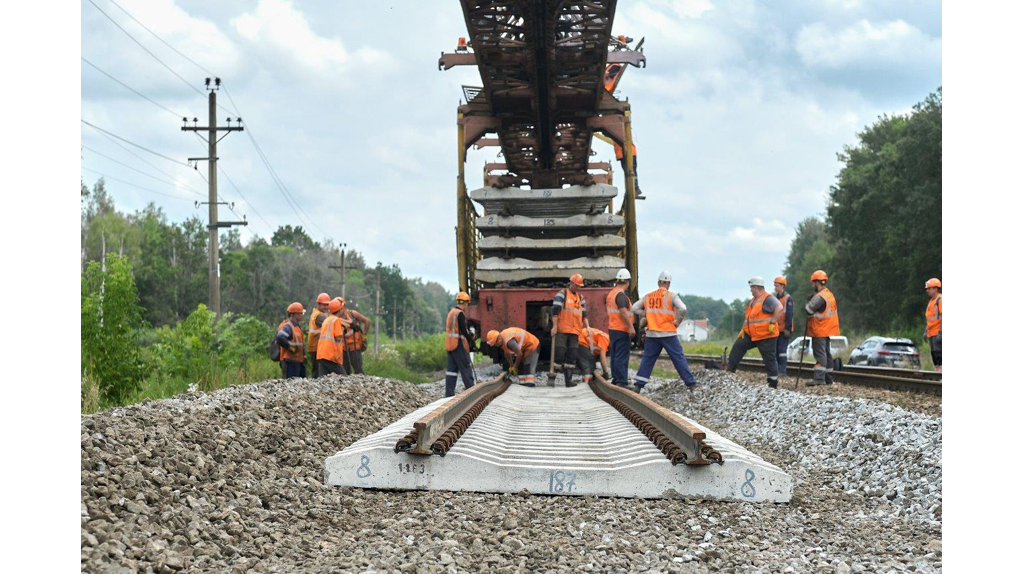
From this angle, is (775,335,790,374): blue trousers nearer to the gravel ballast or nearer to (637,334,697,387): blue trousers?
(637,334,697,387): blue trousers

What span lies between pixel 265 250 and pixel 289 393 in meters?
68.0

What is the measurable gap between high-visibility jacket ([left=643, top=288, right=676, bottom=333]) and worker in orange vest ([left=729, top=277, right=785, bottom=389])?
118cm

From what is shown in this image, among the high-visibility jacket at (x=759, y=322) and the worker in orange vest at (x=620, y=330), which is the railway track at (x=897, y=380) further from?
the worker in orange vest at (x=620, y=330)

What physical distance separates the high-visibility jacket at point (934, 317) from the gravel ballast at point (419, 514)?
6.74 metres

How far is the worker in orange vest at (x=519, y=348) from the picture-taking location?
38.0 ft

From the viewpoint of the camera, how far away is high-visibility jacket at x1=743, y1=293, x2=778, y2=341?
1151cm

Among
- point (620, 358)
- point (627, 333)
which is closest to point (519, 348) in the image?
point (620, 358)

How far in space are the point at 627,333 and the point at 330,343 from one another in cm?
395

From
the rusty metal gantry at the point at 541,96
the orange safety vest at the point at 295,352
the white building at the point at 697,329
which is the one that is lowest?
the white building at the point at 697,329

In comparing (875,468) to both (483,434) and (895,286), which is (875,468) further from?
(895,286)

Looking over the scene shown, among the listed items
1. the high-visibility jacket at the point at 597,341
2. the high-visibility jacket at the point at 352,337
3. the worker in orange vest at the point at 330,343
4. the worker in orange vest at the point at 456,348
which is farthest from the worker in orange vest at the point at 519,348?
the high-visibility jacket at the point at 352,337

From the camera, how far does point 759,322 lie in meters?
11.6

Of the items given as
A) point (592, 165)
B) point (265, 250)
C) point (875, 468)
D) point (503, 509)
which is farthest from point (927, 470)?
point (265, 250)

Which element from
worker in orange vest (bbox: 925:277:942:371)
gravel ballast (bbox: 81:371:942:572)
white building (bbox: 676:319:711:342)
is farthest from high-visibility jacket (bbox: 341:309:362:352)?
white building (bbox: 676:319:711:342)
